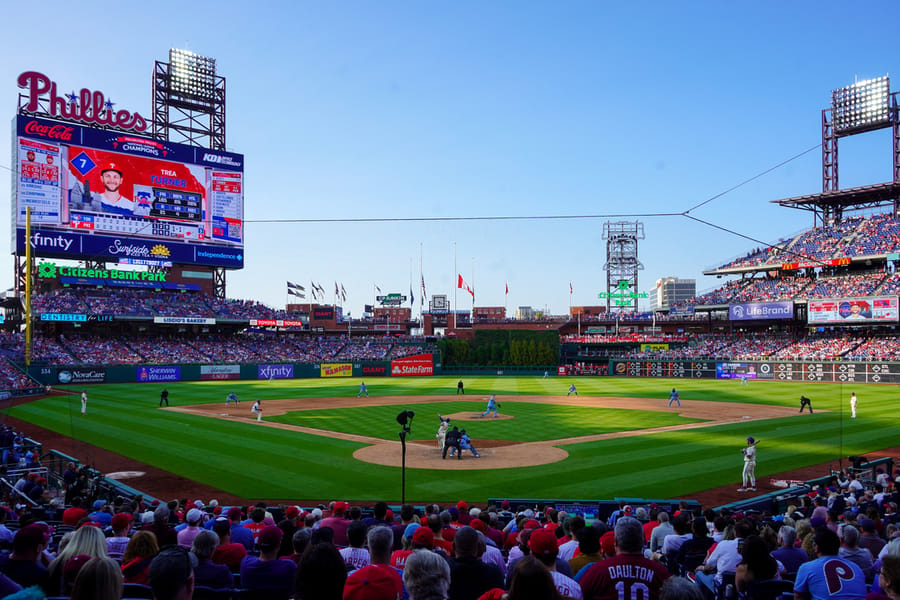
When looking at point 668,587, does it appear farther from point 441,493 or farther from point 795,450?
point 795,450

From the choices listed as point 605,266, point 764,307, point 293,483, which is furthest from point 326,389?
point 605,266

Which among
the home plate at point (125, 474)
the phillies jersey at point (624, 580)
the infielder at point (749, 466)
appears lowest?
the home plate at point (125, 474)

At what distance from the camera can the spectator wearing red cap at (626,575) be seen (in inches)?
187

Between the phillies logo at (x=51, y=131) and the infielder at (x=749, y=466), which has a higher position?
the phillies logo at (x=51, y=131)

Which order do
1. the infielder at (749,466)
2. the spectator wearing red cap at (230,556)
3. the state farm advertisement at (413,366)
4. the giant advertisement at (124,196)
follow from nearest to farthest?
1. the spectator wearing red cap at (230,556)
2. the infielder at (749,466)
3. the giant advertisement at (124,196)
4. the state farm advertisement at (413,366)

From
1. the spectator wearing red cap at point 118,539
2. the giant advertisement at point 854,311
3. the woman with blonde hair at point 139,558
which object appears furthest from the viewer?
the giant advertisement at point 854,311

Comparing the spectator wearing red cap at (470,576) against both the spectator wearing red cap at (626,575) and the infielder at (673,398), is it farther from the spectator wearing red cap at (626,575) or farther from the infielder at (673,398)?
the infielder at (673,398)

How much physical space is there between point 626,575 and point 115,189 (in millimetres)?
68887

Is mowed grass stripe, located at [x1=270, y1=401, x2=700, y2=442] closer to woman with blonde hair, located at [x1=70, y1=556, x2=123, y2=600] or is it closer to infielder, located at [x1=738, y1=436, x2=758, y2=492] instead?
infielder, located at [x1=738, y1=436, x2=758, y2=492]

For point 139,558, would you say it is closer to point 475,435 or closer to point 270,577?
point 270,577

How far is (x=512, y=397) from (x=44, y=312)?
46226 millimetres

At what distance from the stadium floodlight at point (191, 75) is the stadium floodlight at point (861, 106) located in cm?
7751

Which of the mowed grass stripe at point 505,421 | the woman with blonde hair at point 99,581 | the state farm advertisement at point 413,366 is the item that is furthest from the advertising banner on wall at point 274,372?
the woman with blonde hair at point 99,581

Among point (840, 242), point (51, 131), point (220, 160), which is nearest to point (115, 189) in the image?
point (51, 131)
